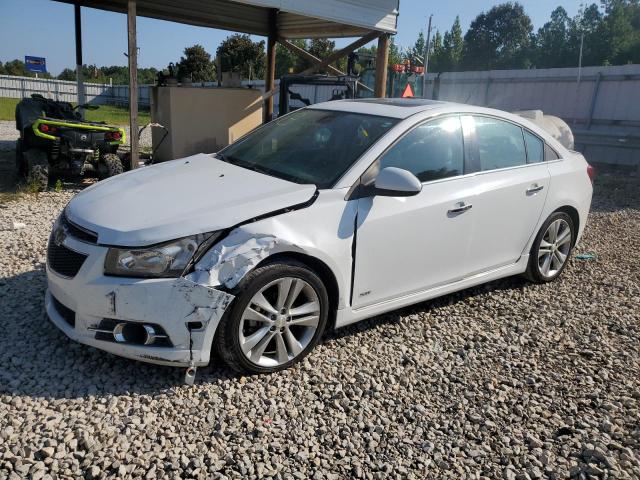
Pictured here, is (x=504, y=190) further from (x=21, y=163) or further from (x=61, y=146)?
(x=21, y=163)

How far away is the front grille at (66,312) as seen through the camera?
120 inches

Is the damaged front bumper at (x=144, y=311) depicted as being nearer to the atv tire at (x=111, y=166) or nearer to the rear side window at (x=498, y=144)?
the rear side window at (x=498, y=144)

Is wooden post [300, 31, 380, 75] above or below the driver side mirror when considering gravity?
above

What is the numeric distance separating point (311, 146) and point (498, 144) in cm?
161

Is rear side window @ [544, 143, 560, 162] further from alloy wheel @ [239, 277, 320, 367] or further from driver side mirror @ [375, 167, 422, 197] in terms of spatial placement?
alloy wheel @ [239, 277, 320, 367]

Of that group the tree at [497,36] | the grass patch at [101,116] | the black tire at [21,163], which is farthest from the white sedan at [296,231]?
the tree at [497,36]

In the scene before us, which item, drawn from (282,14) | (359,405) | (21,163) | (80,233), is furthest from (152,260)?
(282,14)

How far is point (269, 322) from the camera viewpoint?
3.10 m

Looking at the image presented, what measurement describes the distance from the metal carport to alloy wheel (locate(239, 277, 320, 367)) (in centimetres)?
573

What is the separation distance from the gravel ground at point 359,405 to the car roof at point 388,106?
5.14 feet

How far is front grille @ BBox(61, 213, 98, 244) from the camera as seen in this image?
2955 mm

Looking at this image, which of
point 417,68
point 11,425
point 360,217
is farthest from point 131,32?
point 417,68

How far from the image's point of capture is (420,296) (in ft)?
12.6

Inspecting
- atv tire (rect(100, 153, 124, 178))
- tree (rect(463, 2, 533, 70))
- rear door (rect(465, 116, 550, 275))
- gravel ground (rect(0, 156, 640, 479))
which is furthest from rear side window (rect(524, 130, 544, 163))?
tree (rect(463, 2, 533, 70))
